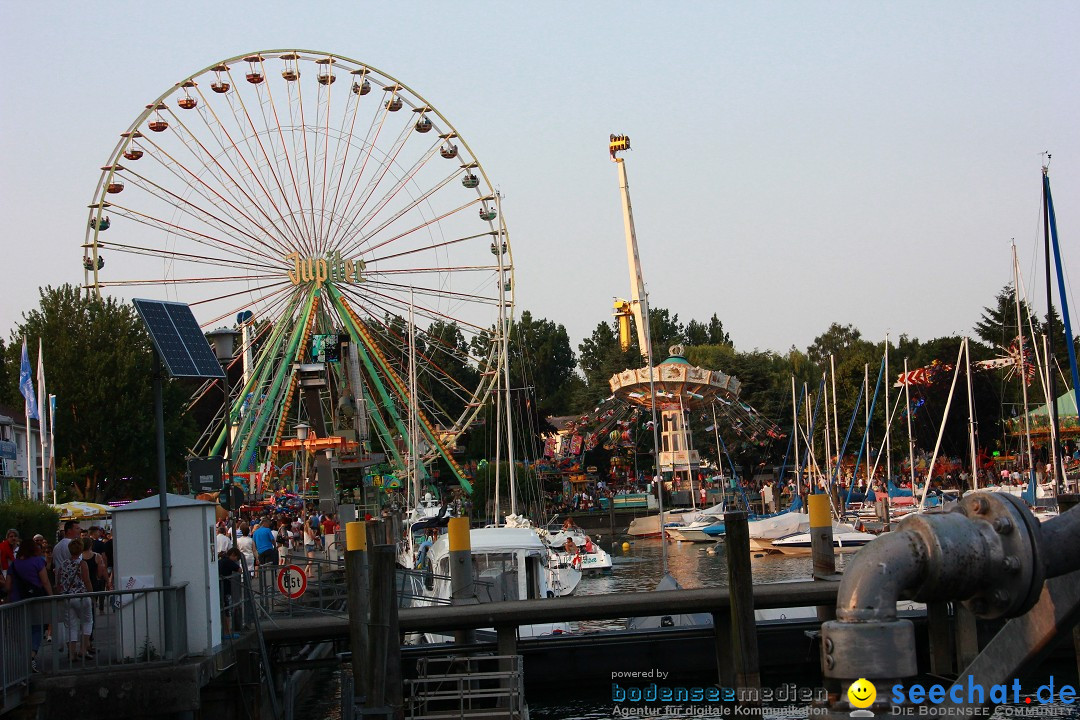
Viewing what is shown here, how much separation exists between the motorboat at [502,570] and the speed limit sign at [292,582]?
402cm

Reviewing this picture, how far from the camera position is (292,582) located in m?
19.3

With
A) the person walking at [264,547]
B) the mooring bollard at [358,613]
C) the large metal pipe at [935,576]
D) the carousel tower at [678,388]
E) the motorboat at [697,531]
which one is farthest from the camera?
the carousel tower at [678,388]

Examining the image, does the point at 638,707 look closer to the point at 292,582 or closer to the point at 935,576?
the point at 292,582

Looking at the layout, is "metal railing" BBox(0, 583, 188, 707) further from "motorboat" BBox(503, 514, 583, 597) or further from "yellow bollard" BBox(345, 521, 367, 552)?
"motorboat" BBox(503, 514, 583, 597)

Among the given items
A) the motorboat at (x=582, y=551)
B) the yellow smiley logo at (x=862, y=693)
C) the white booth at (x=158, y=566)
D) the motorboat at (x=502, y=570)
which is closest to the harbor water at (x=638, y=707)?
the yellow smiley logo at (x=862, y=693)

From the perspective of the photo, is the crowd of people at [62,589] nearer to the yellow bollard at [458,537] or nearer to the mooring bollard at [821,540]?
the yellow bollard at [458,537]

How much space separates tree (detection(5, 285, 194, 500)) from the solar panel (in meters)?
37.7

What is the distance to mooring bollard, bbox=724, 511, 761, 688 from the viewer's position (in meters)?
15.2

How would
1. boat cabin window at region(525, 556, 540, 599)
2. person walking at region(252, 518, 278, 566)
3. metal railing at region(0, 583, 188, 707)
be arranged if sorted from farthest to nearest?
1. boat cabin window at region(525, 556, 540, 599)
2. person walking at region(252, 518, 278, 566)
3. metal railing at region(0, 583, 188, 707)

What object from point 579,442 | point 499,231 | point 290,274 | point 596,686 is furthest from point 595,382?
point 596,686

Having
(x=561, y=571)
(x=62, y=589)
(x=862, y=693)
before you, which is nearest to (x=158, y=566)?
(x=62, y=589)

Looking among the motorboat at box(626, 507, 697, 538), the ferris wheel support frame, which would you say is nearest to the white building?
the ferris wheel support frame

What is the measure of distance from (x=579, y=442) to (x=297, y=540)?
136ft

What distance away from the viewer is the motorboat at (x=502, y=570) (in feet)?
77.7
